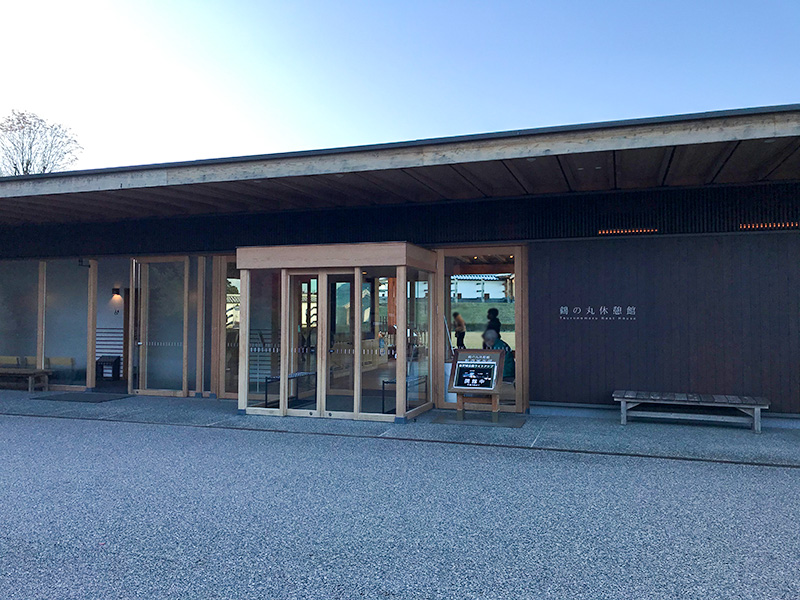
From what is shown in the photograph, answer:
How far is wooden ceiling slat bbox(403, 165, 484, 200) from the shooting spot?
829cm

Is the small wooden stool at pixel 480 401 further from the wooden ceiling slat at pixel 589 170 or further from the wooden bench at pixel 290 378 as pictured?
the wooden ceiling slat at pixel 589 170

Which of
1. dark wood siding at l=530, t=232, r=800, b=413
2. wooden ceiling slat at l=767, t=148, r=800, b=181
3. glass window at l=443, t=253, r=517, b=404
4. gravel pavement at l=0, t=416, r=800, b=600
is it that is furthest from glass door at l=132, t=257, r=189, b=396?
wooden ceiling slat at l=767, t=148, r=800, b=181

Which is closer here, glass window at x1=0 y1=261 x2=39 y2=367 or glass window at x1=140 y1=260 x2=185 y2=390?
glass window at x1=140 y1=260 x2=185 y2=390

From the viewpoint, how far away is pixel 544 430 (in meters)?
8.57

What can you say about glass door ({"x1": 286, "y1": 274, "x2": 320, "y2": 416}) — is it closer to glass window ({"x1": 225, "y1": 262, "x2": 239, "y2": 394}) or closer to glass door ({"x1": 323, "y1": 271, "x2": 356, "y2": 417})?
glass door ({"x1": 323, "y1": 271, "x2": 356, "y2": 417})

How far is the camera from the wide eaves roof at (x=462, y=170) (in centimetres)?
698

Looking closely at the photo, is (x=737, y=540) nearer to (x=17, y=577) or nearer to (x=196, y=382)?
(x=17, y=577)

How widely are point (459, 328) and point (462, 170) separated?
296cm

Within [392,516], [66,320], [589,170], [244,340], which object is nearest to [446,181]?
[589,170]

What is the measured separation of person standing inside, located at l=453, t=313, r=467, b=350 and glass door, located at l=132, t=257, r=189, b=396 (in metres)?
4.94

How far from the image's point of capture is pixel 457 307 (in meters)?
10.4

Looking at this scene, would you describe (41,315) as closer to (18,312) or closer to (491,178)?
(18,312)

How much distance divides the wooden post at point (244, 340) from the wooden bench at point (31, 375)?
5.25m

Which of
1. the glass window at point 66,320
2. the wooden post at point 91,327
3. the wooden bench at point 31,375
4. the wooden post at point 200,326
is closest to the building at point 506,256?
the wooden post at point 200,326
